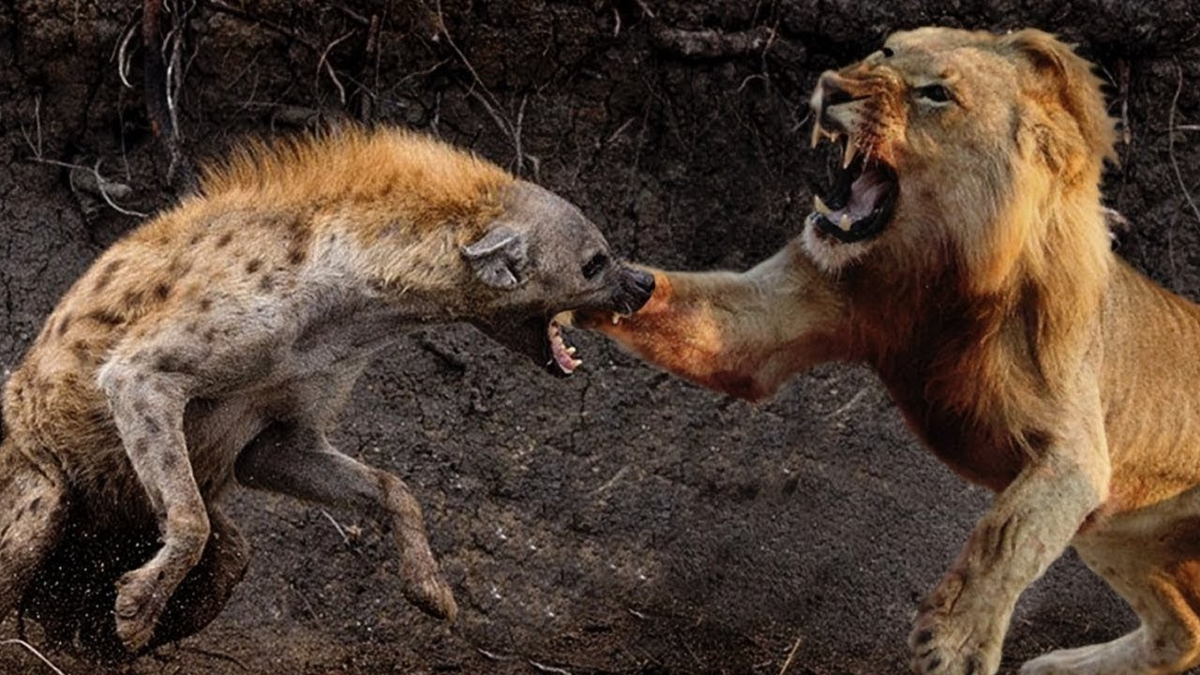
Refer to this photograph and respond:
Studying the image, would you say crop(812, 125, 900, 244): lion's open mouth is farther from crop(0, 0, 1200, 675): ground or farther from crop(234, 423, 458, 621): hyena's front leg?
crop(0, 0, 1200, 675): ground

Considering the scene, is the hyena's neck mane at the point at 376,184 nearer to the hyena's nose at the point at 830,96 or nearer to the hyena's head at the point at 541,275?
the hyena's head at the point at 541,275

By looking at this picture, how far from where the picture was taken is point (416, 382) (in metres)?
7.69

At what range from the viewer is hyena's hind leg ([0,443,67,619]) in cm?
566

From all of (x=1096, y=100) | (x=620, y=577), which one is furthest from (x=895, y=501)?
(x=1096, y=100)

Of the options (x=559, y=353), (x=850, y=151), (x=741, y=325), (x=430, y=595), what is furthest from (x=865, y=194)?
(x=430, y=595)

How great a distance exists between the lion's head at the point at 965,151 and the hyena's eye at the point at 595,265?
0.60 metres

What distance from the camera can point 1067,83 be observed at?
6.13 meters

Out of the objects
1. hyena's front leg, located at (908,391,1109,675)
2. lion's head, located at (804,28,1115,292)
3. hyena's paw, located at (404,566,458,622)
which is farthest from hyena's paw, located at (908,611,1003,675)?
hyena's paw, located at (404,566,458,622)

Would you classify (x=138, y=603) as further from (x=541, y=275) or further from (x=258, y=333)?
(x=541, y=275)

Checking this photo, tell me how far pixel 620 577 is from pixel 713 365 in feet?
4.71

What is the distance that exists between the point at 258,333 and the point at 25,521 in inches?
27.4

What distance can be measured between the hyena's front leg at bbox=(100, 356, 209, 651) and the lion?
1211 mm

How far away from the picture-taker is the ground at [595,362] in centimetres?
743

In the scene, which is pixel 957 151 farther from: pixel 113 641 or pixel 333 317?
pixel 113 641
